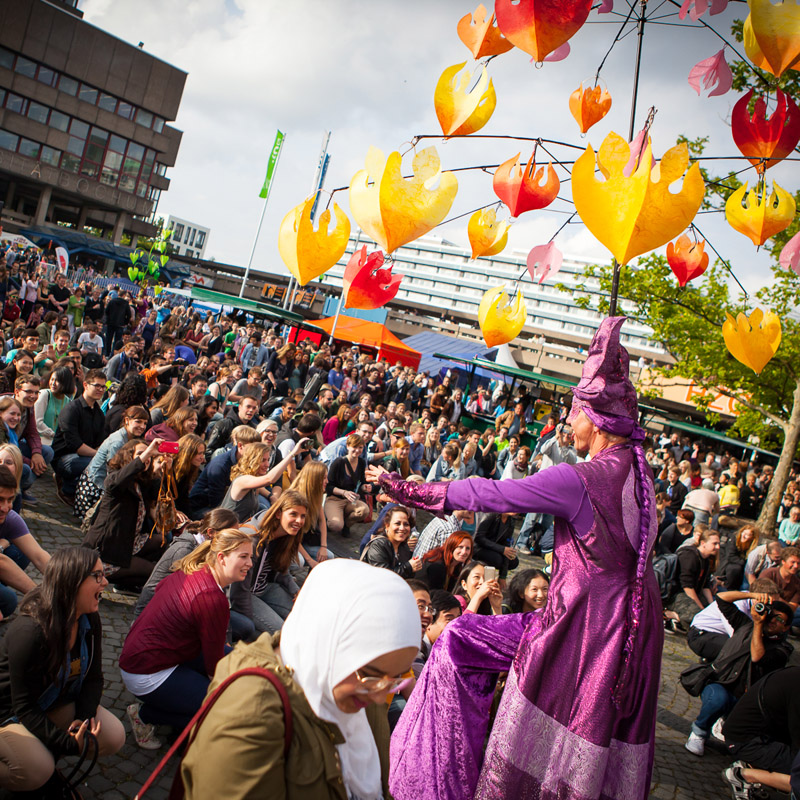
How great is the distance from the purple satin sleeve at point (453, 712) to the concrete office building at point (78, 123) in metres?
46.0

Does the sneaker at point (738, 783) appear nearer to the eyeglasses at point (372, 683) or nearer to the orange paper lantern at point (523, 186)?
the orange paper lantern at point (523, 186)

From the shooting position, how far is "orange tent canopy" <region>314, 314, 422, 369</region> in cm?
2169

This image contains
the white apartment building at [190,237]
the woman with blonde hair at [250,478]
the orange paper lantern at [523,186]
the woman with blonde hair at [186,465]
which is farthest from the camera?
the white apartment building at [190,237]

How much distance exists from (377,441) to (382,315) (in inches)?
818

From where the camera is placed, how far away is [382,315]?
97.0 ft

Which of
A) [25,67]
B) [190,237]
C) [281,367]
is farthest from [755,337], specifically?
[190,237]

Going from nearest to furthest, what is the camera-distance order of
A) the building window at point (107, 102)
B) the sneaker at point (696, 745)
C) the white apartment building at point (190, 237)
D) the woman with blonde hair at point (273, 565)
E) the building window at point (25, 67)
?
1. the woman with blonde hair at point (273, 565)
2. the sneaker at point (696, 745)
3. the building window at point (25, 67)
4. the building window at point (107, 102)
5. the white apartment building at point (190, 237)

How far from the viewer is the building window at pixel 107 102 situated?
4619cm

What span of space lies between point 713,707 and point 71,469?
20.1 feet

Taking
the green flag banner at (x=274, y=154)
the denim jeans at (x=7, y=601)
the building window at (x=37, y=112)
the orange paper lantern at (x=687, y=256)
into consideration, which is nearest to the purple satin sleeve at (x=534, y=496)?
the orange paper lantern at (x=687, y=256)

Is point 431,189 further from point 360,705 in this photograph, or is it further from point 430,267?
point 430,267

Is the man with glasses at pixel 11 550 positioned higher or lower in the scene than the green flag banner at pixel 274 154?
lower

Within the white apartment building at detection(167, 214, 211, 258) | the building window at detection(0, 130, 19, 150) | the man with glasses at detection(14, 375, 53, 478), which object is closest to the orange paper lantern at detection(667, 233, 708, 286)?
the man with glasses at detection(14, 375, 53, 478)

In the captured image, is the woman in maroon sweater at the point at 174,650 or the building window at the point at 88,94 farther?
the building window at the point at 88,94
